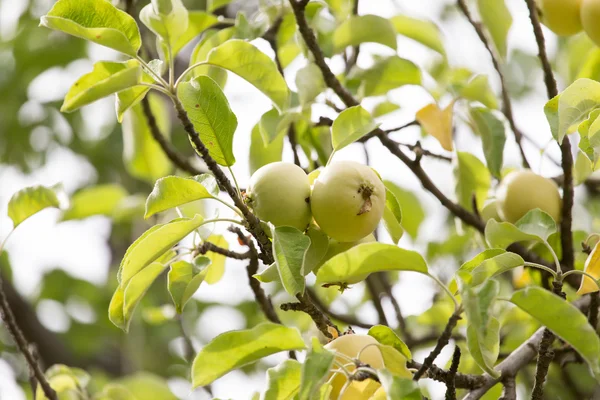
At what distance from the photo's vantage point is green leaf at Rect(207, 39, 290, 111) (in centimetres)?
112

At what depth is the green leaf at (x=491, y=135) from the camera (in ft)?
5.02

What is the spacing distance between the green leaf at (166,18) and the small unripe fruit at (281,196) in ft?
0.75

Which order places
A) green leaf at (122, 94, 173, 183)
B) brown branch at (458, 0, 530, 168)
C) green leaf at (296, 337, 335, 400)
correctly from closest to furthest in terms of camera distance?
green leaf at (296, 337, 335, 400)
brown branch at (458, 0, 530, 168)
green leaf at (122, 94, 173, 183)

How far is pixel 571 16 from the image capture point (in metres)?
1.58

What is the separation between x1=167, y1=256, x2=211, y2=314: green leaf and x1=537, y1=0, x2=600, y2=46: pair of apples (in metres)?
0.92

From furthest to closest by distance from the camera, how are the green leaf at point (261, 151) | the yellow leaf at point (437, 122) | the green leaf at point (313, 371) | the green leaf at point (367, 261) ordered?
the yellow leaf at point (437, 122)
the green leaf at point (261, 151)
the green leaf at point (367, 261)
the green leaf at point (313, 371)

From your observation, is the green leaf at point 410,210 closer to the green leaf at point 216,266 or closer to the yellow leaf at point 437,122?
the yellow leaf at point 437,122

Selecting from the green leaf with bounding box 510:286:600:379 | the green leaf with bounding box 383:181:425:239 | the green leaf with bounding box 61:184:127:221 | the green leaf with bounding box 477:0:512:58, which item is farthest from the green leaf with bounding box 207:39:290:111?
the green leaf with bounding box 61:184:127:221

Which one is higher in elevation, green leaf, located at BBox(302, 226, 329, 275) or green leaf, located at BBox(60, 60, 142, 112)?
green leaf, located at BBox(60, 60, 142, 112)

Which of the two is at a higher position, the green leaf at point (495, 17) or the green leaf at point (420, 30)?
the green leaf at point (495, 17)

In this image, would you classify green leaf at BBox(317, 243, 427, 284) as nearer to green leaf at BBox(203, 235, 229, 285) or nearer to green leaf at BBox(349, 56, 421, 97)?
green leaf at BBox(203, 235, 229, 285)

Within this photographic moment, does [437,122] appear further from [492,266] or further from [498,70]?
[492,266]

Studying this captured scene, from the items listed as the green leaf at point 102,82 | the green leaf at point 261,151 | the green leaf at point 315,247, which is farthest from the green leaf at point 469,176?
the green leaf at point 102,82

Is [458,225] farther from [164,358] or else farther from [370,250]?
[164,358]
